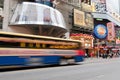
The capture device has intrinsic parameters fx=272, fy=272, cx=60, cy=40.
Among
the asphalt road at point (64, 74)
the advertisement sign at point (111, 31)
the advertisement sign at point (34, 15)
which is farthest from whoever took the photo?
the advertisement sign at point (111, 31)

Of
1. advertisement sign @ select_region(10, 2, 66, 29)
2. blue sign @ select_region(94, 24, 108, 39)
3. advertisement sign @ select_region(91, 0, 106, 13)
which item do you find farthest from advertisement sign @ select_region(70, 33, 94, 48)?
advertisement sign @ select_region(91, 0, 106, 13)

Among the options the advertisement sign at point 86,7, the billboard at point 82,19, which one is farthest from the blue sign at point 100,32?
the billboard at point 82,19

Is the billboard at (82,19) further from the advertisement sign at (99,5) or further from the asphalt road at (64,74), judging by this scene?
the asphalt road at (64,74)

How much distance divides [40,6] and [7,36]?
25.3 m

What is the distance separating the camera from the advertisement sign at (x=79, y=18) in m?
59.6

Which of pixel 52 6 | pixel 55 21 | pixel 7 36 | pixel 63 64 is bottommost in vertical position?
pixel 63 64

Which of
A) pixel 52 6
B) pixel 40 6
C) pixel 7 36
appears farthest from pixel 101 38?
pixel 7 36

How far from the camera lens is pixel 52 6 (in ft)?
169

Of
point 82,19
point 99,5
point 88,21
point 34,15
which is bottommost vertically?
point 34,15

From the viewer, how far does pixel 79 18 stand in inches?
2398

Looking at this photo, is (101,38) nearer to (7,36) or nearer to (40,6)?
(40,6)

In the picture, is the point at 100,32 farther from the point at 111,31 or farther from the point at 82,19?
the point at 82,19

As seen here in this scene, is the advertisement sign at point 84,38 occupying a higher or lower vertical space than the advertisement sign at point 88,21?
lower

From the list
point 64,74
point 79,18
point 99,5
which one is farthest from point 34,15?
point 99,5
